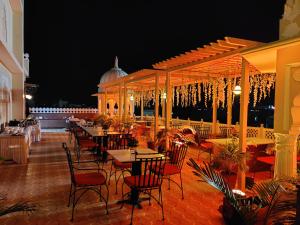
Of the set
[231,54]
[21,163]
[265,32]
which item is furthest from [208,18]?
[21,163]

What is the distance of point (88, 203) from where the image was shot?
442cm

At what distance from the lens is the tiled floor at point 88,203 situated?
12.5 feet

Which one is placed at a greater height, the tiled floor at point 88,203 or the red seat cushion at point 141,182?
the red seat cushion at point 141,182

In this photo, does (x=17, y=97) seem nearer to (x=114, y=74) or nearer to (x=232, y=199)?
(x=114, y=74)

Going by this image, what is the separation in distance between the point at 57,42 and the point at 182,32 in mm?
8812

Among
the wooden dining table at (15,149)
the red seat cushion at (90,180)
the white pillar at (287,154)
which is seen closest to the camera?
the white pillar at (287,154)

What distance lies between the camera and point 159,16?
12.8 m

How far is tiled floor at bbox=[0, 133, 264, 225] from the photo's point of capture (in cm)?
382

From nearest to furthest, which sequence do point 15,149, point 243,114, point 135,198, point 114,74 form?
point 135,198 < point 243,114 < point 15,149 < point 114,74

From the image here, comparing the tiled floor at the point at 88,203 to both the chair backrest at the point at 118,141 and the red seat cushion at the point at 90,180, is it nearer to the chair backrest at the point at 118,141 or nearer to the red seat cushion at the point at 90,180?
the red seat cushion at the point at 90,180

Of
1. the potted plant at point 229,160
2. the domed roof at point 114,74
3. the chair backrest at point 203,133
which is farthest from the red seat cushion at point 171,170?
the domed roof at point 114,74

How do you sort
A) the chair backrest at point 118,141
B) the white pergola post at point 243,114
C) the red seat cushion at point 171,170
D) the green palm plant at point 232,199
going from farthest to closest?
1. the chair backrest at point 118,141
2. the white pergola post at point 243,114
3. the red seat cushion at point 171,170
4. the green palm plant at point 232,199

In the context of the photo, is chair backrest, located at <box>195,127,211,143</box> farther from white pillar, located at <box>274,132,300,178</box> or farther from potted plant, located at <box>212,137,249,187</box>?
white pillar, located at <box>274,132,300,178</box>

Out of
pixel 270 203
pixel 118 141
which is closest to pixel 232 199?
pixel 270 203
